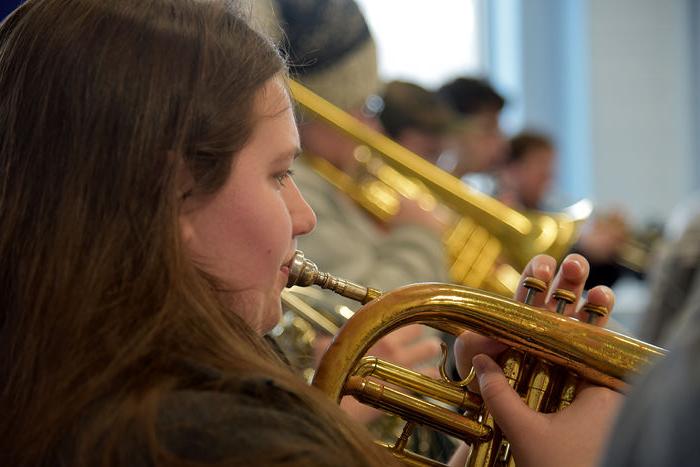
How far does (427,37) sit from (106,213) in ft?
13.3

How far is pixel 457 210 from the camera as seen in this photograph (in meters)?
2.46

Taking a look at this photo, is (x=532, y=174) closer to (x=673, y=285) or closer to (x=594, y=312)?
(x=673, y=285)

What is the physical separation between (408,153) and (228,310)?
169 centimetres

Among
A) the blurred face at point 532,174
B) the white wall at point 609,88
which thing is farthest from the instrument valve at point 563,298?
the white wall at point 609,88

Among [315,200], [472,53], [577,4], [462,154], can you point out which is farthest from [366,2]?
[315,200]

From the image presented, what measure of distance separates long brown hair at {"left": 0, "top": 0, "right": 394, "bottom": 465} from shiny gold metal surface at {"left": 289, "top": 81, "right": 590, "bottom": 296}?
1.46 meters

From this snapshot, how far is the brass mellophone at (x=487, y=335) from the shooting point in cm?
92

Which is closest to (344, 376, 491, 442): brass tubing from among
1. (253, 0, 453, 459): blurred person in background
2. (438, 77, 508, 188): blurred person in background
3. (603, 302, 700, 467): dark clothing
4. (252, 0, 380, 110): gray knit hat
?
(603, 302, 700, 467): dark clothing

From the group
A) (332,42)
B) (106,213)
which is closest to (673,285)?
(332,42)

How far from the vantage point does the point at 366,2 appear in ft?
15.0

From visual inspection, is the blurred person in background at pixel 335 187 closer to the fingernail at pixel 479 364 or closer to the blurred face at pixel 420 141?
the blurred face at pixel 420 141

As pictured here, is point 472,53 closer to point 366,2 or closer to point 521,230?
point 366,2

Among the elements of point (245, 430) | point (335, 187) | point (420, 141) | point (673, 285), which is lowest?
point (245, 430)

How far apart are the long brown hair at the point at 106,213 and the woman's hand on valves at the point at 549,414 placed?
182mm
